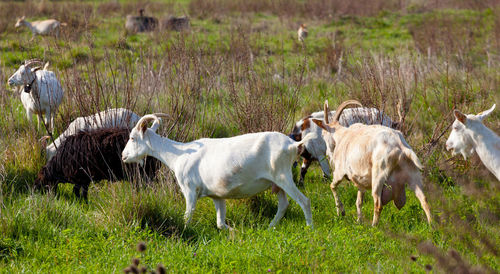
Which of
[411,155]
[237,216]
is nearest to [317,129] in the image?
[237,216]

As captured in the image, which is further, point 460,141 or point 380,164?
point 460,141

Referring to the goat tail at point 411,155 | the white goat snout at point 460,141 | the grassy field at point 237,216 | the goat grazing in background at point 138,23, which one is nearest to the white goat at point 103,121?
the grassy field at point 237,216

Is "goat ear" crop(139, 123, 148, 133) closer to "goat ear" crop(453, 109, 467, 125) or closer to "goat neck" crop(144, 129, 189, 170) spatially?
"goat neck" crop(144, 129, 189, 170)

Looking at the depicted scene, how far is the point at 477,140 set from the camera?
19.3 ft

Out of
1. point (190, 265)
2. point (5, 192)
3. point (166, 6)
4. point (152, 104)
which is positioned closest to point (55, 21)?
point (166, 6)

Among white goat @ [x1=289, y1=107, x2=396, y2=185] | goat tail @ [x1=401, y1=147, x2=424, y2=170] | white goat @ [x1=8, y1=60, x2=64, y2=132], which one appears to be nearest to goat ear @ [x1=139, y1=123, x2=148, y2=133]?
white goat @ [x1=289, y1=107, x2=396, y2=185]

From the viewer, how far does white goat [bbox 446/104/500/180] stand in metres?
5.79

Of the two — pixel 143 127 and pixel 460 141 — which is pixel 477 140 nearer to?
pixel 460 141

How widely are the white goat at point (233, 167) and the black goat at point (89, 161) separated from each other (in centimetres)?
85

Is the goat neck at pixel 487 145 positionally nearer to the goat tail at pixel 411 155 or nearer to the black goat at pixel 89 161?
the goat tail at pixel 411 155

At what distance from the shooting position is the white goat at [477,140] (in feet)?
19.0

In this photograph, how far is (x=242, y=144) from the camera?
5.69 metres

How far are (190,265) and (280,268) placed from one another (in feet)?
2.36

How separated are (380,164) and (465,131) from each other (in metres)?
1.12
